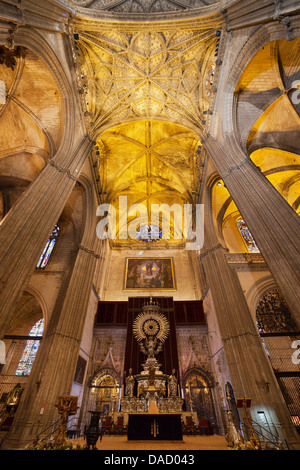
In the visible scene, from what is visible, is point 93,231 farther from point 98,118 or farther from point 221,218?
point 221,218

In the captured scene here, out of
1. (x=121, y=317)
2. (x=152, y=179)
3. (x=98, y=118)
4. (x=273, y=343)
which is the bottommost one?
(x=273, y=343)

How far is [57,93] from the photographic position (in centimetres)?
1066

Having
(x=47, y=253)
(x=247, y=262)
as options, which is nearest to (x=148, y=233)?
(x=47, y=253)

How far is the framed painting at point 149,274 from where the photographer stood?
16.5m

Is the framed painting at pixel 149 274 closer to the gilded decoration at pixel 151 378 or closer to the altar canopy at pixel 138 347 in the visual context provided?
the altar canopy at pixel 138 347

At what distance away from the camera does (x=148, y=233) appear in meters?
20.6

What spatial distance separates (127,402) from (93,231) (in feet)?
31.1

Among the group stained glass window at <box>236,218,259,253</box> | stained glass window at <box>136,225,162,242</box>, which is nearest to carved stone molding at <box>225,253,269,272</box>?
stained glass window at <box>236,218,259,253</box>

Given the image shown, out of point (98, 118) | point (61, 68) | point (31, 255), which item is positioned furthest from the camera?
point (98, 118)

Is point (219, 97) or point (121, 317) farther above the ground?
point (219, 97)

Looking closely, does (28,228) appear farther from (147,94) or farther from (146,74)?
(146,74)
